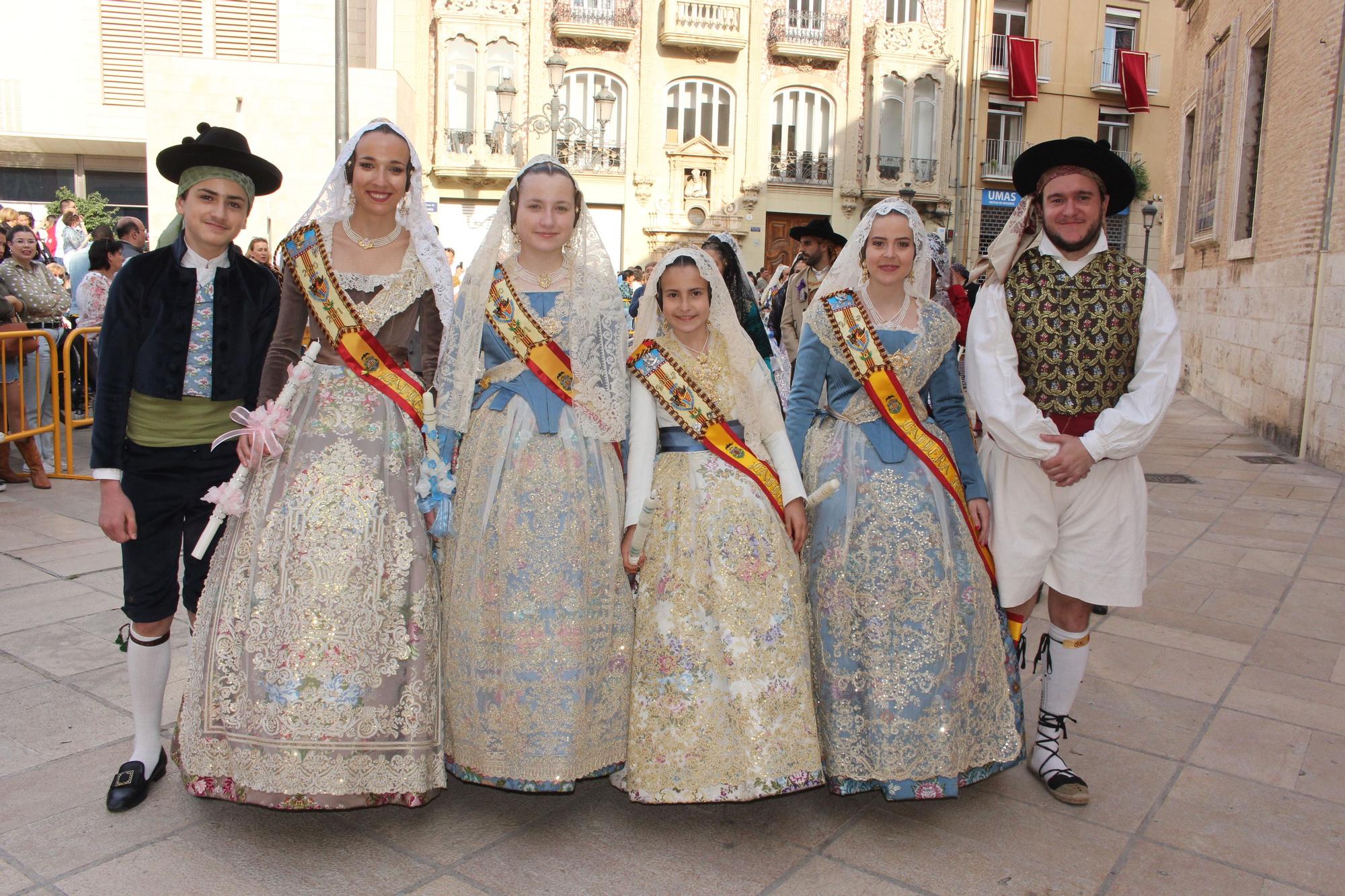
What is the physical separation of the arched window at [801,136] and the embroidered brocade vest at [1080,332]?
2403 centimetres

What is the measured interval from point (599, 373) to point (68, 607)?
3.40 metres

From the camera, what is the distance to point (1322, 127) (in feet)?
31.6

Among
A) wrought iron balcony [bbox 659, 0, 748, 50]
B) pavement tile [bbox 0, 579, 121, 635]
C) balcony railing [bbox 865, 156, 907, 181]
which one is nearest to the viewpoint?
pavement tile [bbox 0, 579, 121, 635]

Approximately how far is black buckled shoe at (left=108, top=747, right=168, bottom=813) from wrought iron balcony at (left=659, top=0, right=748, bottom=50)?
2460 cm

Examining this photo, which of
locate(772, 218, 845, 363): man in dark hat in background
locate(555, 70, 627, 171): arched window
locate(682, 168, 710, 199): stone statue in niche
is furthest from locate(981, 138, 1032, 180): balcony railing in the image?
locate(772, 218, 845, 363): man in dark hat in background

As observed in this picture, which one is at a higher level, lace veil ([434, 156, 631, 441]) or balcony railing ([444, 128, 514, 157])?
balcony railing ([444, 128, 514, 157])

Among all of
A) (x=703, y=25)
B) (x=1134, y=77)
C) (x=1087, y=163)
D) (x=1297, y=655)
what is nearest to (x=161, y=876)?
(x=1087, y=163)

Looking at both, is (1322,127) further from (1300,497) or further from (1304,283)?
(1300,497)

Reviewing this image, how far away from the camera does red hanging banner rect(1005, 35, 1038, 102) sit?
2638 centimetres

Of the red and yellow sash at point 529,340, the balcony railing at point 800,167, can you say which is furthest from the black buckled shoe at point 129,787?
the balcony railing at point 800,167

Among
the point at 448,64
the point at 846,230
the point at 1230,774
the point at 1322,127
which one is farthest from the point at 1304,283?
the point at 448,64

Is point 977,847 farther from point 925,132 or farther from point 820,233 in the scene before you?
point 925,132

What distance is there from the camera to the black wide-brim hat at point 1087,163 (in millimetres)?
3299

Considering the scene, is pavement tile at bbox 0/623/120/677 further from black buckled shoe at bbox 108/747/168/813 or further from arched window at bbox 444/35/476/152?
arched window at bbox 444/35/476/152
